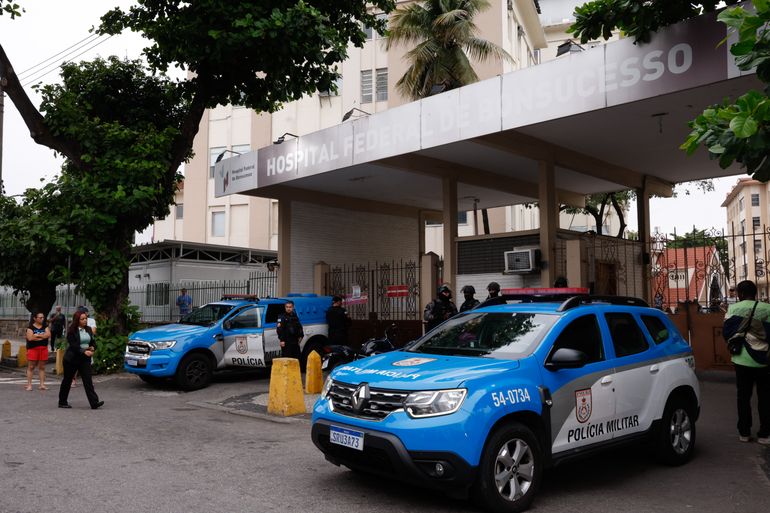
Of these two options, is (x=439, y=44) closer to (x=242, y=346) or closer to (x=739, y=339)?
(x=242, y=346)

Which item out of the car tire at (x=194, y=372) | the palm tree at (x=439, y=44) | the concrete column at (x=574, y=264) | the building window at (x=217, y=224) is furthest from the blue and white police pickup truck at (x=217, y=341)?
the building window at (x=217, y=224)

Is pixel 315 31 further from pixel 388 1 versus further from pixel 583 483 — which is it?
pixel 583 483

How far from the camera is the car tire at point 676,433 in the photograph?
6.53 m

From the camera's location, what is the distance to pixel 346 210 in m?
19.1

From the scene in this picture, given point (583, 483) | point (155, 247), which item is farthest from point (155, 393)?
point (155, 247)

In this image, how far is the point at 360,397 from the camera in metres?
5.30

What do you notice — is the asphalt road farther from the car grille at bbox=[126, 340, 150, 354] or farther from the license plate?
the car grille at bbox=[126, 340, 150, 354]

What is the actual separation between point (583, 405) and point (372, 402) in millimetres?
1857

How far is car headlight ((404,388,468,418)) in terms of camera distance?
4.90 meters

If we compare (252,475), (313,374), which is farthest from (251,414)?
(252,475)

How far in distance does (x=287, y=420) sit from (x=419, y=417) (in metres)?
4.79

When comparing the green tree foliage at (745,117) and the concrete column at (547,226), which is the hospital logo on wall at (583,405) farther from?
the concrete column at (547,226)

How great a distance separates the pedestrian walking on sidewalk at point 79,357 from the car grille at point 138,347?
183cm

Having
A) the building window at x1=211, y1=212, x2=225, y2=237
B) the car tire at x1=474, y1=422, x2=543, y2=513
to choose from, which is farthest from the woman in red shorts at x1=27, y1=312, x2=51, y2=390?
the building window at x1=211, y1=212, x2=225, y2=237
